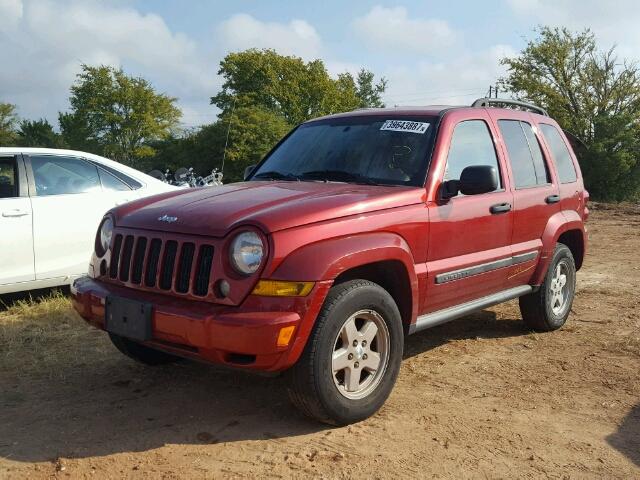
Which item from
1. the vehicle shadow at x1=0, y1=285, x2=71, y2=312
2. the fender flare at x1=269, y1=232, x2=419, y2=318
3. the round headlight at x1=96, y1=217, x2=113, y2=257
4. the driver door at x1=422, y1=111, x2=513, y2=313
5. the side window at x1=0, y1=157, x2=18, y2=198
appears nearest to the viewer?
the fender flare at x1=269, y1=232, x2=419, y2=318

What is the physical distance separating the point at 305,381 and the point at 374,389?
544mm

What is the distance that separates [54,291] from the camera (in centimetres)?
662

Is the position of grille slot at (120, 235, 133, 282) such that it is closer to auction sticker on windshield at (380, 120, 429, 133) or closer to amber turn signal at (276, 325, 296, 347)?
amber turn signal at (276, 325, 296, 347)

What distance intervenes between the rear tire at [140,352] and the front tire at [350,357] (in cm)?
149

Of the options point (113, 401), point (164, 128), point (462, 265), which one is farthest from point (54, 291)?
point (164, 128)

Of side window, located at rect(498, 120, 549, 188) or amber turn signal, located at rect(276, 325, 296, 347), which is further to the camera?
side window, located at rect(498, 120, 549, 188)

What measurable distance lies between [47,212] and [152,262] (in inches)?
118

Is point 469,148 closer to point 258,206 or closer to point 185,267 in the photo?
point 258,206

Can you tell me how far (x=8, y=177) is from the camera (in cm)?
606

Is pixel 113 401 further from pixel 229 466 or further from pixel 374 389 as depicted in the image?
pixel 374 389

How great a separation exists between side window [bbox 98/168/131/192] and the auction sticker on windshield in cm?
330

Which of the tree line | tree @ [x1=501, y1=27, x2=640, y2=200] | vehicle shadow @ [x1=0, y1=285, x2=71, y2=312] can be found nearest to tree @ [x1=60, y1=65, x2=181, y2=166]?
the tree line

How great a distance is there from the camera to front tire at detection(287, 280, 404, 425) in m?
3.35

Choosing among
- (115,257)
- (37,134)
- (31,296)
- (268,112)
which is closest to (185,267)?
(115,257)
